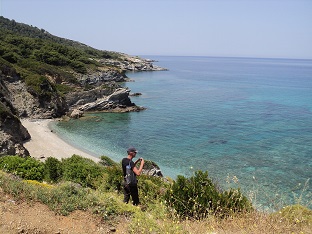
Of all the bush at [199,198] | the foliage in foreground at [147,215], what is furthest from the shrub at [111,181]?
the bush at [199,198]

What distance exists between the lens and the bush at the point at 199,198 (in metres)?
7.86

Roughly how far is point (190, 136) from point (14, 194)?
3134cm

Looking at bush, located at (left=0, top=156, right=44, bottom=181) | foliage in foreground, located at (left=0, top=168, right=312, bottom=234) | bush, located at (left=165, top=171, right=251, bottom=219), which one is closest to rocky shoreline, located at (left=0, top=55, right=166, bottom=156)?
bush, located at (left=0, top=156, right=44, bottom=181)

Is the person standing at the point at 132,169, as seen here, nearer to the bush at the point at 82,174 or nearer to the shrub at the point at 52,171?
the bush at the point at 82,174

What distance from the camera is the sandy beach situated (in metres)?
29.9

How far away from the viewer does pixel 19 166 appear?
14.8 m

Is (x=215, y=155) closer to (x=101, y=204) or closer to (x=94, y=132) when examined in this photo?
(x=94, y=132)

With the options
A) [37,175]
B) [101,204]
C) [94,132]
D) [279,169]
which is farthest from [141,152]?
[101,204]

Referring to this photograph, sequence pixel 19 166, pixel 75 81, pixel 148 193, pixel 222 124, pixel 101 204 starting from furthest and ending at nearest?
pixel 75 81 < pixel 222 124 < pixel 19 166 < pixel 148 193 < pixel 101 204

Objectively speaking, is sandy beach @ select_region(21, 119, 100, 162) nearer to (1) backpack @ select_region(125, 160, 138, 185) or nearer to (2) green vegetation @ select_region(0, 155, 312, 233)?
(2) green vegetation @ select_region(0, 155, 312, 233)

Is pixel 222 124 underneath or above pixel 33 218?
underneath

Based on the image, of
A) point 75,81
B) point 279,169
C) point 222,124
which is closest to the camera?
point 279,169

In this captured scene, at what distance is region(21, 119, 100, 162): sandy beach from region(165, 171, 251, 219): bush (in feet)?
68.2

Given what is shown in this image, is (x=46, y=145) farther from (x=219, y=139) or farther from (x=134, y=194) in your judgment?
(x=134, y=194)
